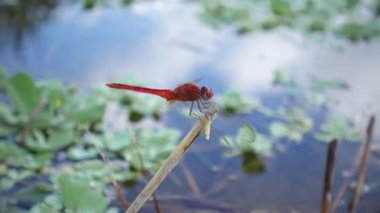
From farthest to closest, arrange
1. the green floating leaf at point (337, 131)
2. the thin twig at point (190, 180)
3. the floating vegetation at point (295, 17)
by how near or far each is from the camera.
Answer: the floating vegetation at point (295, 17) → the green floating leaf at point (337, 131) → the thin twig at point (190, 180)

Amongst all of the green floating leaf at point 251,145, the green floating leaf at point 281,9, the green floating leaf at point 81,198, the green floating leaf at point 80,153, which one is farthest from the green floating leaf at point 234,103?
the green floating leaf at point 281,9

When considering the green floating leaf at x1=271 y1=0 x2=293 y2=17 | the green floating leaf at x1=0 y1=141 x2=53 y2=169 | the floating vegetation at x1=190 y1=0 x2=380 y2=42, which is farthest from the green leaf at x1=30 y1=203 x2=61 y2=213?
the green floating leaf at x1=271 y1=0 x2=293 y2=17

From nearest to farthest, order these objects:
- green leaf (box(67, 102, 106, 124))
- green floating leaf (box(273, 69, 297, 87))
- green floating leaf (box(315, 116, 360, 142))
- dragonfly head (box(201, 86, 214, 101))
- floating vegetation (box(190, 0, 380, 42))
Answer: dragonfly head (box(201, 86, 214, 101)), green leaf (box(67, 102, 106, 124)), green floating leaf (box(315, 116, 360, 142)), green floating leaf (box(273, 69, 297, 87)), floating vegetation (box(190, 0, 380, 42))

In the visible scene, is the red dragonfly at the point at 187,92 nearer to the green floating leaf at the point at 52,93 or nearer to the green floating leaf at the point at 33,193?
the green floating leaf at the point at 33,193

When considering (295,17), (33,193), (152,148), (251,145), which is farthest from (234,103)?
(295,17)

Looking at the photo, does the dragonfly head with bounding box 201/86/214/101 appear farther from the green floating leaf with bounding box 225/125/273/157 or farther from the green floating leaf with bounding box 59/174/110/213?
the green floating leaf with bounding box 225/125/273/157

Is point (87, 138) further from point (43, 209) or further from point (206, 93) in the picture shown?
point (206, 93)
